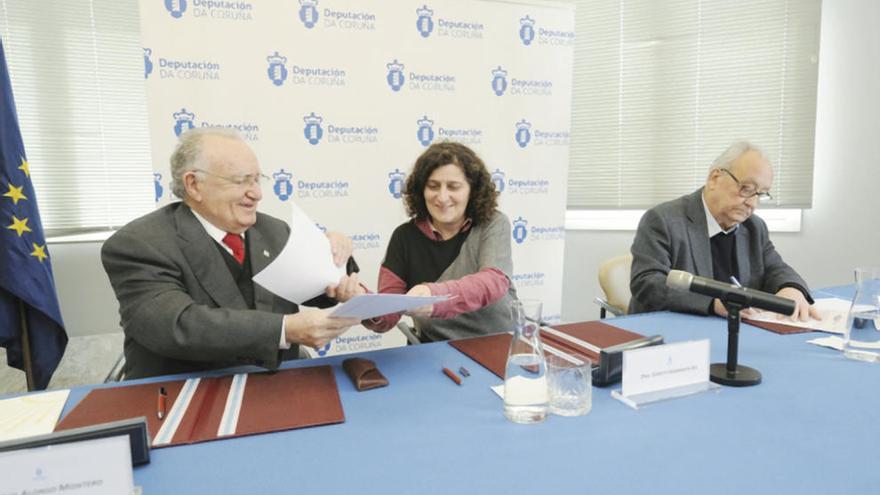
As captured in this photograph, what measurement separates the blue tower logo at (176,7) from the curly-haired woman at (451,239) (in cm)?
174

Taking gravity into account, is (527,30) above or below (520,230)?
above

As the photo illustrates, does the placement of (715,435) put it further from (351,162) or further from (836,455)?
(351,162)

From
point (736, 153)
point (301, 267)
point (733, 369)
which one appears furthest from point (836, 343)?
point (301, 267)

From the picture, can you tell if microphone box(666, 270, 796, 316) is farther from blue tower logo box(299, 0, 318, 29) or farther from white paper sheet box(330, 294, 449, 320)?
blue tower logo box(299, 0, 318, 29)

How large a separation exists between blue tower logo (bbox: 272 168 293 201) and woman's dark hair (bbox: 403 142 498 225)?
114 centimetres

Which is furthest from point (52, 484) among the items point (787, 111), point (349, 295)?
point (787, 111)

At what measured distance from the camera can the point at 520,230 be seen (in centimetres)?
383

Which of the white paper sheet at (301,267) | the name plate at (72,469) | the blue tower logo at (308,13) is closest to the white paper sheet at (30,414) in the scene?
the name plate at (72,469)

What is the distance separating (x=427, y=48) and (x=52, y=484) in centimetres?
318

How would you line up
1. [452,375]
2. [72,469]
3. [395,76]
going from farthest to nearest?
[395,76]
[452,375]
[72,469]

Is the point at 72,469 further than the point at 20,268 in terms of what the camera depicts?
No

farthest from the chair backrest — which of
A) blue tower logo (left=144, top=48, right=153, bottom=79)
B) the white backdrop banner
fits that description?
blue tower logo (left=144, top=48, right=153, bottom=79)

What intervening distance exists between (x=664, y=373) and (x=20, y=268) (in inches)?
115

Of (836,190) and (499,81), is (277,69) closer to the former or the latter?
(499,81)
